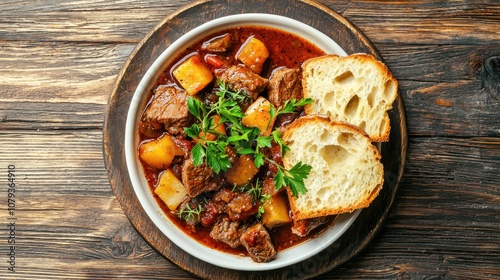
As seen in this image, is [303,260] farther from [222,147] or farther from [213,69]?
[213,69]

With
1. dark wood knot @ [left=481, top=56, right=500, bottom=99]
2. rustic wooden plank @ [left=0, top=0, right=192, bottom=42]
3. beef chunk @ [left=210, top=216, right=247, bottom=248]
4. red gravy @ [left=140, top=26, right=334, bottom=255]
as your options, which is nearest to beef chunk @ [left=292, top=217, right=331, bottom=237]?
red gravy @ [left=140, top=26, right=334, bottom=255]

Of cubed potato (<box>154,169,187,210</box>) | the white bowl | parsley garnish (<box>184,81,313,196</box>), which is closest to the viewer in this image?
parsley garnish (<box>184,81,313,196</box>)

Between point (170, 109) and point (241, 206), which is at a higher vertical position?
point (170, 109)

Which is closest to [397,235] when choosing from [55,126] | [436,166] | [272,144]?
[436,166]

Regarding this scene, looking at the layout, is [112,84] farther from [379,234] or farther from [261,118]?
[379,234]

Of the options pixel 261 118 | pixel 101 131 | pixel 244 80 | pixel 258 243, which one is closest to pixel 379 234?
pixel 258 243

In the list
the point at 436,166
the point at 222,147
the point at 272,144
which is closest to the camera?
the point at 222,147

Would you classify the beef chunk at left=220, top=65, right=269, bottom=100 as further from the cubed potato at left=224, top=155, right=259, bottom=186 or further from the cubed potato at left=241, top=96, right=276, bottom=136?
the cubed potato at left=224, top=155, right=259, bottom=186
